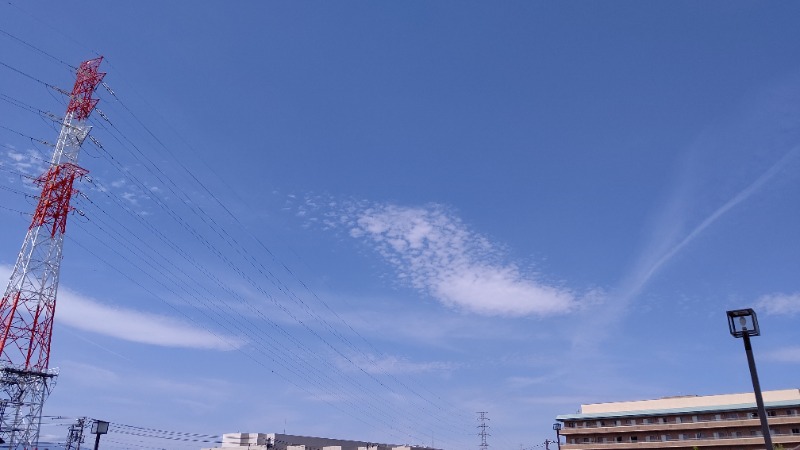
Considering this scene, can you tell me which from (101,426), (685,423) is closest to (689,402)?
(685,423)

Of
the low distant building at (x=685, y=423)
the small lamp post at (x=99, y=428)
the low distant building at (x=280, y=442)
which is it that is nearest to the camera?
the small lamp post at (x=99, y=428)

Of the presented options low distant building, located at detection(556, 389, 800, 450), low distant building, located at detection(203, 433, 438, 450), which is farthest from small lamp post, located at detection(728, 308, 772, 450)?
low distant building, located at detection(203, 433, 438, 450)

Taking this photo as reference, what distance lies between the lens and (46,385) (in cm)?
6050

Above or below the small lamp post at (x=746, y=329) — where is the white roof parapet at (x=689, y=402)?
above

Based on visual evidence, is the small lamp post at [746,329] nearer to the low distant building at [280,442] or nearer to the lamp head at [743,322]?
the lamp head at [743,322]

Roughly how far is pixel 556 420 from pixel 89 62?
101118mm

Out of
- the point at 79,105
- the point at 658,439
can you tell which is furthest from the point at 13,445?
the point at 658,439

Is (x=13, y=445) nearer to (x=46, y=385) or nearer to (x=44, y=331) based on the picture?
(x=46, y=385)

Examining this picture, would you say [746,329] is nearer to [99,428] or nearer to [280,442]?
[99,428]

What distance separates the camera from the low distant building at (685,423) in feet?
303

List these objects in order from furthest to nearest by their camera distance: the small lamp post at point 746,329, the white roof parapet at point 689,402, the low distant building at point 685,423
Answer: the white roof parapet at point 689,402
the low distant building at point 685,423
the small lamp post at point 746,329

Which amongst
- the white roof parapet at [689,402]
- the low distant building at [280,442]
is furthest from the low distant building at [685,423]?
the low distant building at [280,442]

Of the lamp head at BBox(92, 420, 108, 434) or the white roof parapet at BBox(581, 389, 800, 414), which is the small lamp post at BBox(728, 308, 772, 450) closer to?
the lamp head at BBox(92, 420, 108, 434)

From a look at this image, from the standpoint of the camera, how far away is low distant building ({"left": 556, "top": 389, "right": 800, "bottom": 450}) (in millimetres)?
92438
